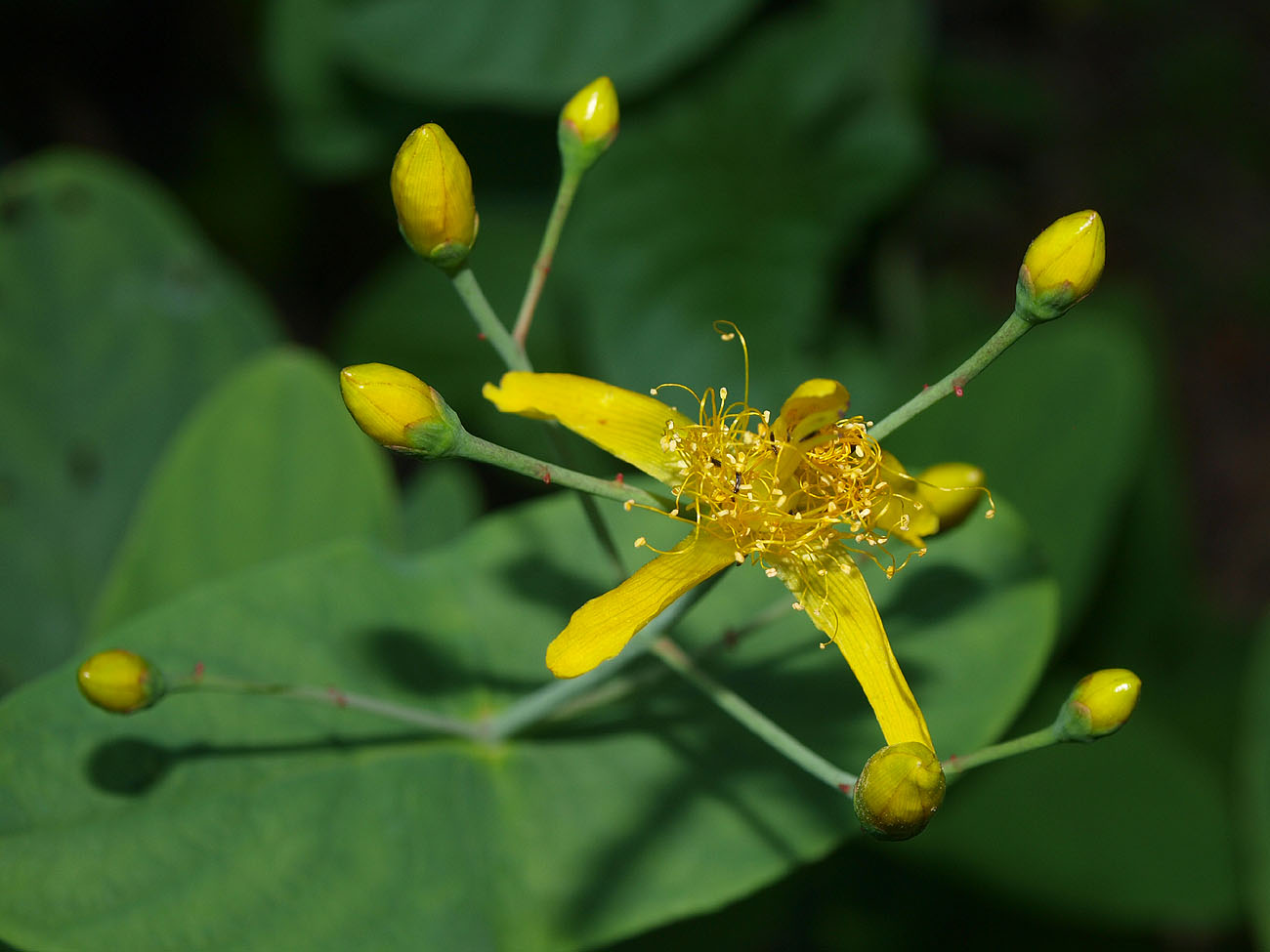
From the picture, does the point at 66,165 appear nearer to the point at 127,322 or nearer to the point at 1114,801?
the point at 127,322

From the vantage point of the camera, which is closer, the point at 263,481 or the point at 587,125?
the point at 587,125

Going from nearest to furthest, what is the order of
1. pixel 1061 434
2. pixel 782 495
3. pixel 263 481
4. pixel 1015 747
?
pixel 1015 747, pixel 782 495, pixel 263 481, pixel 1061 434

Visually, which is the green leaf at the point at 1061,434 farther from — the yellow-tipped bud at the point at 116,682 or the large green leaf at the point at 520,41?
the yellow-tipped bud at the point at 116,682

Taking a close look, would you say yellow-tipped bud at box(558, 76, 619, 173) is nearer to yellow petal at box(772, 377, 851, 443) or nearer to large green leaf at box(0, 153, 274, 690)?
yellow petal at box(772, 377, 851, 443)

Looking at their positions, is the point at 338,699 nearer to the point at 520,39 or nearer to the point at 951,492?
the point at 951,492

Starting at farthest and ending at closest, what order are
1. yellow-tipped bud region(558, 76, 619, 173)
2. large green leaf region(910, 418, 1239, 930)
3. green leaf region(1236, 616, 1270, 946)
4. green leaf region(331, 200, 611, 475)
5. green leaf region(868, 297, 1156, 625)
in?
green leaf region(331, 200, 611, 475) → large green leaf region(910, 418, 1239, 930) → green leaf region(868, 297, 1156, 625) → green leaf region(1236, 616, 1270, 946) → yellow-tipped bud region(558, 76, 619, 173)

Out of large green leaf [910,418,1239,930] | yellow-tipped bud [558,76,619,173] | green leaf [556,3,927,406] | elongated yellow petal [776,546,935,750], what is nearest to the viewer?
elongated yellow petal [776,546,935,750]

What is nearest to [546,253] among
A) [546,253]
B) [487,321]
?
[546,253]

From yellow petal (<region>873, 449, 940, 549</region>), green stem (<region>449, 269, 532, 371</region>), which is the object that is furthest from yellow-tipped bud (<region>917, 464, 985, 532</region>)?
green stem (<region>449, 269, 532, 371</region>)
